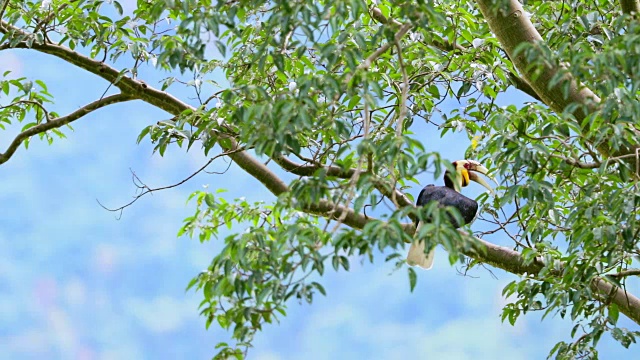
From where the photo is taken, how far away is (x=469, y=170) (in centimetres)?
495

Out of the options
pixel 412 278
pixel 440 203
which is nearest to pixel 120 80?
pixel 440 203

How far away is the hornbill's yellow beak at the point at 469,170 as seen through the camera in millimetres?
4883

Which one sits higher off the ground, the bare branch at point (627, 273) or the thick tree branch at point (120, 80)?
the thick tree branch at point (120, 80)

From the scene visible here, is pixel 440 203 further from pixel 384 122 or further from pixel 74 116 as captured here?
pixel 74 116

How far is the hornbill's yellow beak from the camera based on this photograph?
4.88m

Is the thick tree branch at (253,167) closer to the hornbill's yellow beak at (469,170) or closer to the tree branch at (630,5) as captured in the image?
the hornbill's yellow beak at (469,170)

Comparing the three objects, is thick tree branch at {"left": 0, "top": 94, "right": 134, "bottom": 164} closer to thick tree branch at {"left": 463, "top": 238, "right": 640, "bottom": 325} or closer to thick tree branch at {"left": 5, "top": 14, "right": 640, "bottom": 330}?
thick tree branch at {"left": 5, "top": 14, "right": 640, "bottom": 330}

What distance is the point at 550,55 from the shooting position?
9.43 ft

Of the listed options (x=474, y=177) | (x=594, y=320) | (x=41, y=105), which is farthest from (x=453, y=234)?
(x=41, y=105)

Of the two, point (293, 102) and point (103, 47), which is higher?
→ point (103, 47)

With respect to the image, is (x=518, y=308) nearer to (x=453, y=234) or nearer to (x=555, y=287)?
(x=555, y=287)

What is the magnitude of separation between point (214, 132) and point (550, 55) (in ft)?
Answer: 5.82

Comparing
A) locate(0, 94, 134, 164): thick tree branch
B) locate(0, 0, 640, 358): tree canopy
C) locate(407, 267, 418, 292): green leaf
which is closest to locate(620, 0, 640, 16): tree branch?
locate(0, 0, 640, 358): tree canopy

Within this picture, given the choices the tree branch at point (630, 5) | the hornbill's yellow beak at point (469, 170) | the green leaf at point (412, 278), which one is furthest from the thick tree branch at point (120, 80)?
the green leaf at point (412, 278)
